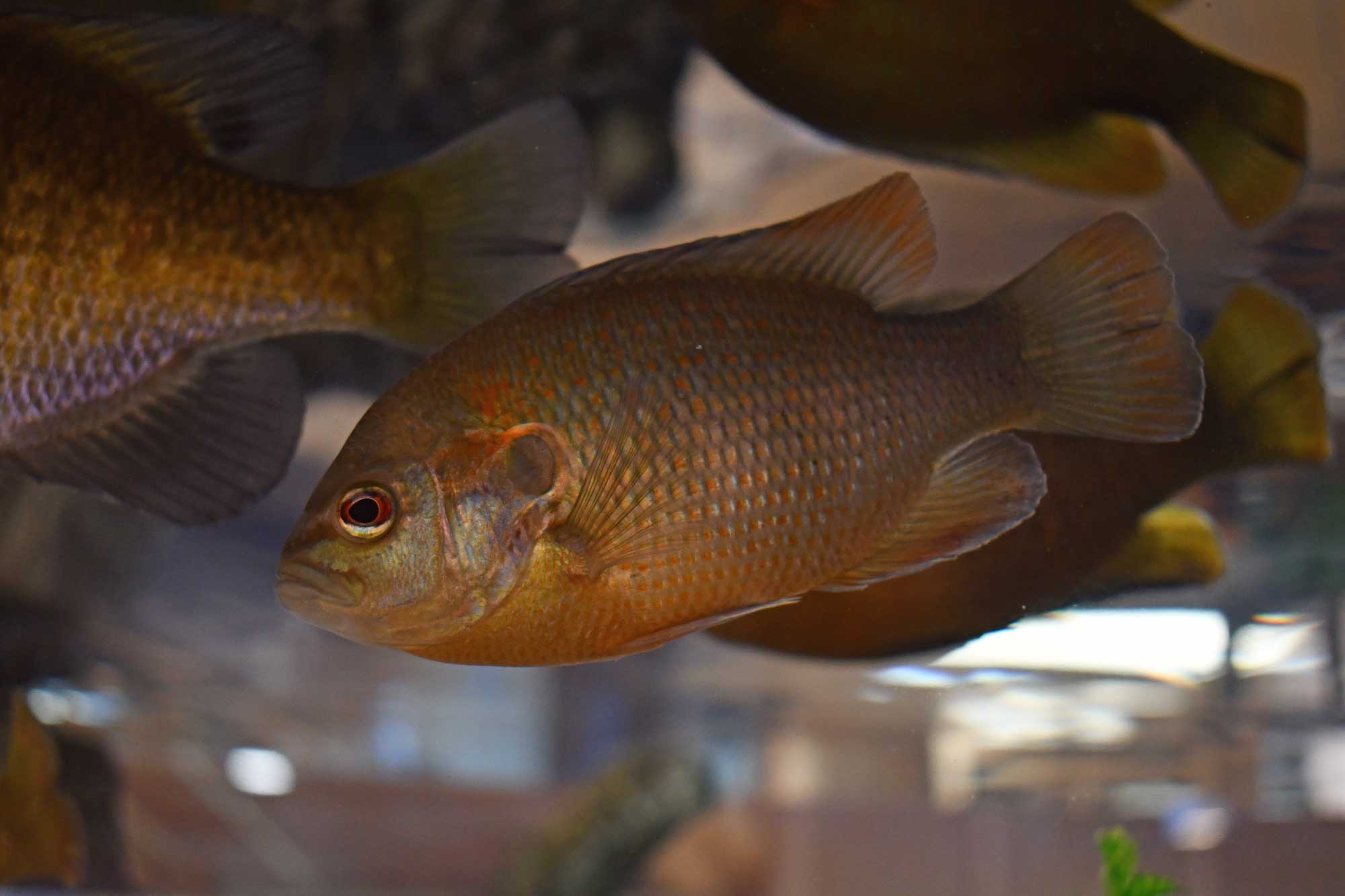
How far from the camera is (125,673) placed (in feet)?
12.8

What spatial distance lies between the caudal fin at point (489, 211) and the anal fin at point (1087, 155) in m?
0.41

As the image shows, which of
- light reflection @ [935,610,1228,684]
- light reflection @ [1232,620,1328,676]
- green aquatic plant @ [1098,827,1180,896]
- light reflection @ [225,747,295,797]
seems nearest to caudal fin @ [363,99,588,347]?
green aquatic plant @ [1098,827,1180,896]

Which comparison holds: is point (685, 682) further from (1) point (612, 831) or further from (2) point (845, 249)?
(2) point (845, 249)

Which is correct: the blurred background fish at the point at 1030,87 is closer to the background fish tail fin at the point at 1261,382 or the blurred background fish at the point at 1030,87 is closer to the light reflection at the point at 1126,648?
the background fish tail fin at the point at 1261,382

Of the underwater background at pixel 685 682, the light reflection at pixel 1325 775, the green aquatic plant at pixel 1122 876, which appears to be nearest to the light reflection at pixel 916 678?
the underwater background at pixel 685 682

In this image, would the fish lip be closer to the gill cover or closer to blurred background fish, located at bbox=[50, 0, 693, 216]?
the gill cover

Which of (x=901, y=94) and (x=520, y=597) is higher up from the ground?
(x=901, y=94)

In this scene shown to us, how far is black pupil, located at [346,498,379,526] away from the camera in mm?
547

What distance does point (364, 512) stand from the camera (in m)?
0.55

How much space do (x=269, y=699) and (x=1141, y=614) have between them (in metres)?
4.56

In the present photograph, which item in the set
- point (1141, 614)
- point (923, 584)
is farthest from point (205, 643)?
point (923, 584)

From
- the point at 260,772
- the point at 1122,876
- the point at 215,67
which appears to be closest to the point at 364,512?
the point at 215,67

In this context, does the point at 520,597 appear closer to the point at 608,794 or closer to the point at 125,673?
the point at 608,794

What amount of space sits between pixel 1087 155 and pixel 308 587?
754 mm
